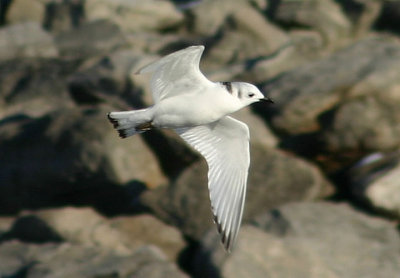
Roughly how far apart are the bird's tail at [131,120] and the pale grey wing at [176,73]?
7.7 inches

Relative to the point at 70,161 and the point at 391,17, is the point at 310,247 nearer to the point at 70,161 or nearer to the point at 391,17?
the point at 70,161

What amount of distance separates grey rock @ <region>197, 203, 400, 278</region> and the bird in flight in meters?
0.99

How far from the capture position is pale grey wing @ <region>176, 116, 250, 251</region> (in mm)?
8461

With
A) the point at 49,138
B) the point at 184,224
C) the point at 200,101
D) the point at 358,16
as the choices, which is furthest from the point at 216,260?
the point at 358,16

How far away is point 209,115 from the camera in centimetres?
786

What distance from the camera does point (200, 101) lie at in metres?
7.89

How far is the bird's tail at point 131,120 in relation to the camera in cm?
805

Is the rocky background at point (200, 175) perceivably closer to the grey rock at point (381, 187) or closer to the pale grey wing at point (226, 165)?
the grey rock at point (381, 187)

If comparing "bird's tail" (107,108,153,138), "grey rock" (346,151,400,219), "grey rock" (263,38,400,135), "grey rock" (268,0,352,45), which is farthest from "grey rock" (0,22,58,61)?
"bird's tail" (107,108,153,138)

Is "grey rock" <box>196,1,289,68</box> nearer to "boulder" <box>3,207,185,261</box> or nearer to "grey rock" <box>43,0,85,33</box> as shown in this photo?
"grey rock" <box>43,0,85,33</box>

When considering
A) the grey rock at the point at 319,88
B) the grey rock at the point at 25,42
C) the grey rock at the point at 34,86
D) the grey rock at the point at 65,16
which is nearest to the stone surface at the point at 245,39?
the grey rock at the point at 34,86

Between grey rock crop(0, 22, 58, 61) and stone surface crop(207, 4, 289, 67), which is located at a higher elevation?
stone surface crop(207, 4, 289, 67)

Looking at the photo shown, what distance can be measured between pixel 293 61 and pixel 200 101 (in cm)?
593

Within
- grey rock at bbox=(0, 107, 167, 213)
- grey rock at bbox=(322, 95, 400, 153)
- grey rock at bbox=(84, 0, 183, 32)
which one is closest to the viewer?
grey rock at bbox=(0, 107, 167, 213)
